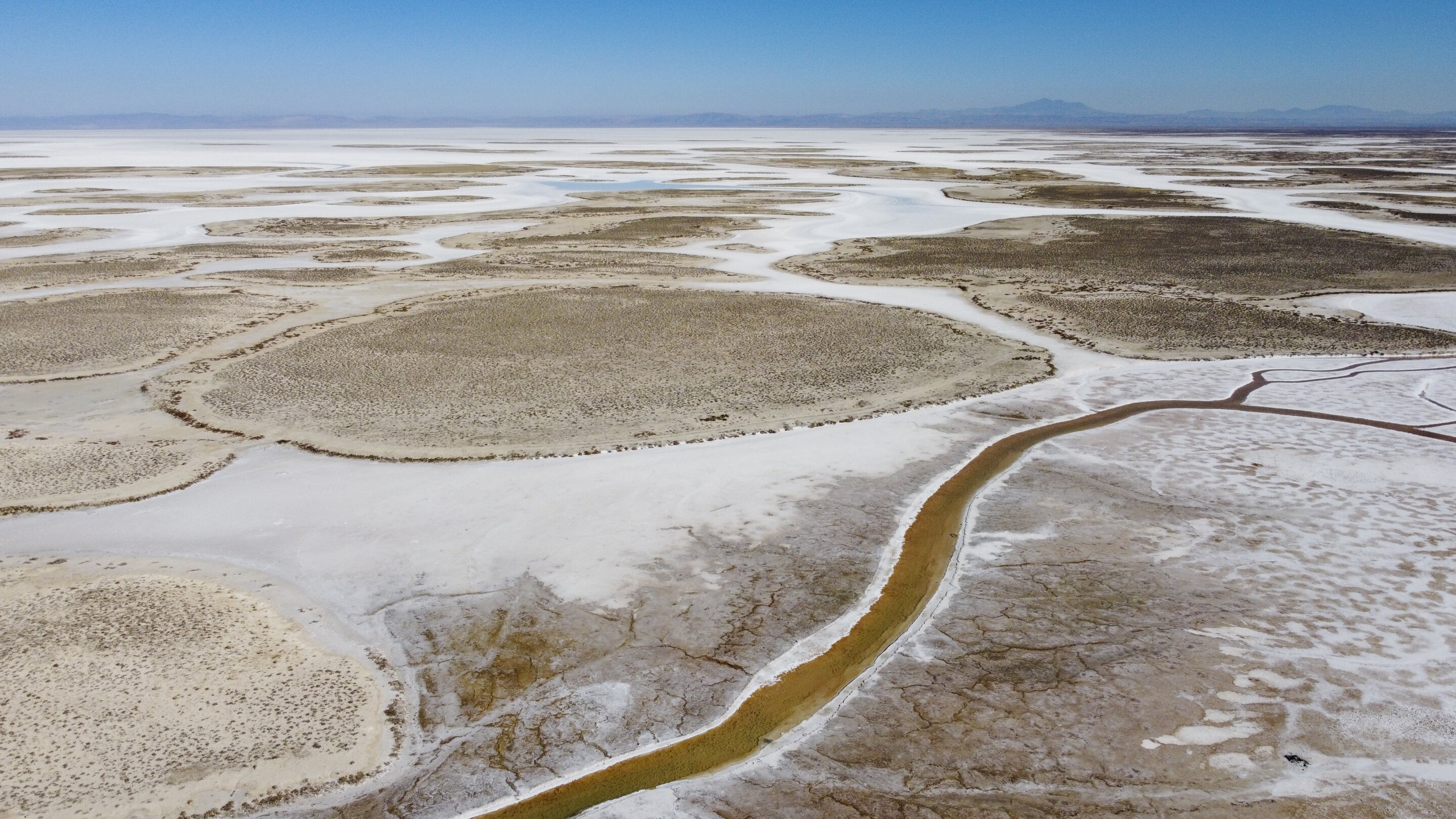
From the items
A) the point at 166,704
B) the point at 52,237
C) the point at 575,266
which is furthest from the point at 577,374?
the point at 52,237

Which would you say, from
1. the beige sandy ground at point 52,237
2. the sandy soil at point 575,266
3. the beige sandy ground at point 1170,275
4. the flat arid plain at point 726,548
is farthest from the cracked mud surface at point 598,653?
the beige sandy ground at point 52,237

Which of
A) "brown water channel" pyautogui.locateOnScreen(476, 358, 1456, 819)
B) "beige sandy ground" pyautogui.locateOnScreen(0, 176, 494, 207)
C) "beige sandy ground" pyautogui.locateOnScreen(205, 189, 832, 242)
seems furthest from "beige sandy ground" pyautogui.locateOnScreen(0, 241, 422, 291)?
"brown water channel" pyautogui.locateOnScreen(476, 358, 1456, 819)

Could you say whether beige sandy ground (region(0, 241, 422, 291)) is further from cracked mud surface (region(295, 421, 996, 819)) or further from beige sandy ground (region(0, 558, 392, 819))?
cracked mud surface (region(295, 421, 996, 819))

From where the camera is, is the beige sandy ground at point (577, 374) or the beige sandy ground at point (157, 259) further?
the beige sandy ground at point (157, 259)

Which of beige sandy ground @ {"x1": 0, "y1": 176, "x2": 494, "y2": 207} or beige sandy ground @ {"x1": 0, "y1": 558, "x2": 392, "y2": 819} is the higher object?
beige sandy ground @ {"x1": 0, "y1": 176, "x2": 494, "y2": 207}

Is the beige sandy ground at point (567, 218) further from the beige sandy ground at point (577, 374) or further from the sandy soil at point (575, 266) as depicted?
the beige sandy ground at point (577, 374)

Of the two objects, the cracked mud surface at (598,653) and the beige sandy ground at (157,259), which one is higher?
the beige sandy ground at (157,259)

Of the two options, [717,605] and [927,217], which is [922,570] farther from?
[927,217]
